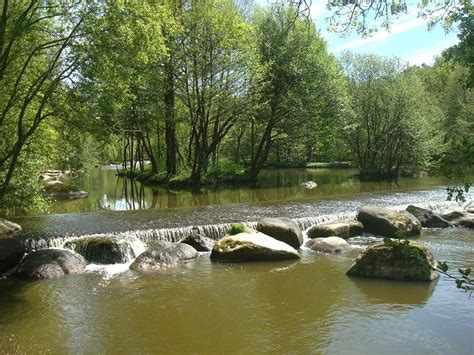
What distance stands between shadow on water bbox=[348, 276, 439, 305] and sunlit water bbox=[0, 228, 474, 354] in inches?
0.9

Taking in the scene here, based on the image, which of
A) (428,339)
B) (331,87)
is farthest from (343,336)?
(331,87)

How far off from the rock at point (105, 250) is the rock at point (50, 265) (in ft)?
2.29

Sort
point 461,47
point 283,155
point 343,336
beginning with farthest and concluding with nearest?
point 283,155, point 343,336, point 461,47

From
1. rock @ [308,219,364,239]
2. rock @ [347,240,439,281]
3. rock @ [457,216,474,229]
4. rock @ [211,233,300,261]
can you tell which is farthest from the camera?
rock @ [457,216,474,229]

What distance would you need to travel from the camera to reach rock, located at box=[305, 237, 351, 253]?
1486cm

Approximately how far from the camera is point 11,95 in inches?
526

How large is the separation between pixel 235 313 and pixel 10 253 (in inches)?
296

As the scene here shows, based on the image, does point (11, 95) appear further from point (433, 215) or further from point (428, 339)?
point (433, 215)

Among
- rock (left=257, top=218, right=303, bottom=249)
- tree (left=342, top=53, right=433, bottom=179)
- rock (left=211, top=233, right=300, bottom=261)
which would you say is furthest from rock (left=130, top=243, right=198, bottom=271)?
tree (left=342, top=53, right=433, bottom=179)

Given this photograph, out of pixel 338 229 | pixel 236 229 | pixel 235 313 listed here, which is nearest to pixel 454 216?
pixel 338 229

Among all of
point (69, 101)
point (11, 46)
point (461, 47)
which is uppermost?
point (11, 46)

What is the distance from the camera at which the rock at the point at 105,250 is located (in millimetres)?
13914

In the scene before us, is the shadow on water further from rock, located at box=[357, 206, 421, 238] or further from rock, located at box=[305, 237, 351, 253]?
rock, located at box=[357, 206, 421, 238]

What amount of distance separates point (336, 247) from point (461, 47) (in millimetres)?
11304
